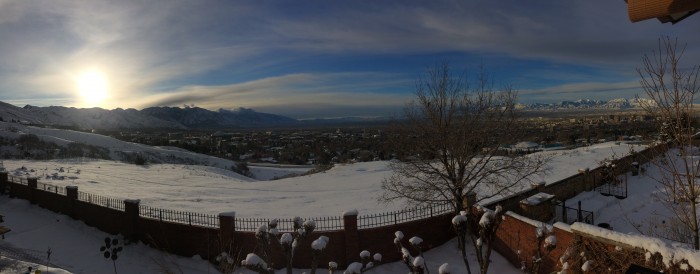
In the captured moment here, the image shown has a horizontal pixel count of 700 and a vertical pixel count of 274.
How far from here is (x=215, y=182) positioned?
35.1m

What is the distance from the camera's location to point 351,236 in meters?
12.7

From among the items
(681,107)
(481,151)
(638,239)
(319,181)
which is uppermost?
(681,107)

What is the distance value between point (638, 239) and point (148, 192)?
27.2 meters

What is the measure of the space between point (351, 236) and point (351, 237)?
35 millimetres

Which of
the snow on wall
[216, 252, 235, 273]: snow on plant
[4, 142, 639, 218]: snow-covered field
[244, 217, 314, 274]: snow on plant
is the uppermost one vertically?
[244, 217, 314, 274]: snow on plant

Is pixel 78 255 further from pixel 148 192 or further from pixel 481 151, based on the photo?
pixel 481 151

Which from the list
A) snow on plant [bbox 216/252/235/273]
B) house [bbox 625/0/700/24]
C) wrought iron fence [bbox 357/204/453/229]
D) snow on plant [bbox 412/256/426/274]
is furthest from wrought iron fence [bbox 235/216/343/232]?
house [bbox 625/0/700/24]

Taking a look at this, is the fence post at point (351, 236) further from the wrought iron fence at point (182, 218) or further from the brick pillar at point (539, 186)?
the brick pillar at point (539, 186)

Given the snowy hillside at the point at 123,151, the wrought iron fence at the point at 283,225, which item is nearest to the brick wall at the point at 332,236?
the wrought iron fence at the point at 283,225

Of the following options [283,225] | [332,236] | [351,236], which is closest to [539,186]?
[351,236]

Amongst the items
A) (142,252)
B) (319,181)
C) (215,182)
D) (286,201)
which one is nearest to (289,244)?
(142,252)

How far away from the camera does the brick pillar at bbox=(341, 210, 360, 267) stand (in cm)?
1262

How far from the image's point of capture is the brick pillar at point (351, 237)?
41.4 ft

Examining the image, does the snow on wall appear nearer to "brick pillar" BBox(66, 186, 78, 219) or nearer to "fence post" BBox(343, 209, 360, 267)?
"fence post" BBox(343, 209, 360, 267)
